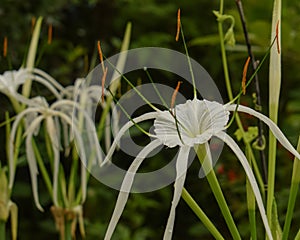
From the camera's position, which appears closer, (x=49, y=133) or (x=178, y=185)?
(x=178, y=185)

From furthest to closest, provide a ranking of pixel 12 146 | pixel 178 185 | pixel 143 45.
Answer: pixel 143 45 → pixel 12 146 → pixel 178 185

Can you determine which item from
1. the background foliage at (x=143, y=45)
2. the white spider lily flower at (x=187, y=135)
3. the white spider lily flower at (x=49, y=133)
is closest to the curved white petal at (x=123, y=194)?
the white spider lily flower at (x=187, y=135)

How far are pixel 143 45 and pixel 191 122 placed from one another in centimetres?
110

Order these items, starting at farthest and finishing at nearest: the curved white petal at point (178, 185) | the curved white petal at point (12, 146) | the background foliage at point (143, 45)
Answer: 1. the background foliage at point (143, 45)
2. the curved white petal at point (12, 146)
3. the curved white petal at point (178, 185)

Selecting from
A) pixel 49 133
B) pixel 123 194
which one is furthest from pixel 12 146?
pixel 123 194

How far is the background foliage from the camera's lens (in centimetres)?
133

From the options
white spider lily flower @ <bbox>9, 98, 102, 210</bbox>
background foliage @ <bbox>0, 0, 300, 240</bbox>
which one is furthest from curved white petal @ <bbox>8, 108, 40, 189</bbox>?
background foliage @ <bbox>0, 0, 300, 240</bbox>

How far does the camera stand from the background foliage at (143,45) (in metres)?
1.33

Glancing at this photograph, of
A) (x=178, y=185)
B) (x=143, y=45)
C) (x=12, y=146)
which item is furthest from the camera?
(x=143, y=45)

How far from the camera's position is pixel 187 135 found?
53 centimetres

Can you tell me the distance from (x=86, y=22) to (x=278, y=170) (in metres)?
0.69

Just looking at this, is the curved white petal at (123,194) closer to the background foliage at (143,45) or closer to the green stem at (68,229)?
the green stem at (68,229)

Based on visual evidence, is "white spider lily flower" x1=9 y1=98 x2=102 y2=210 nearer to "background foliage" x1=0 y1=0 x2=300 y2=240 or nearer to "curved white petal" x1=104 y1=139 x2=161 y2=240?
"curved white petal" x1=104 y1=139 x2=161 y2=240

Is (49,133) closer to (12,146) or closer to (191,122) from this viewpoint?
(12,146)
